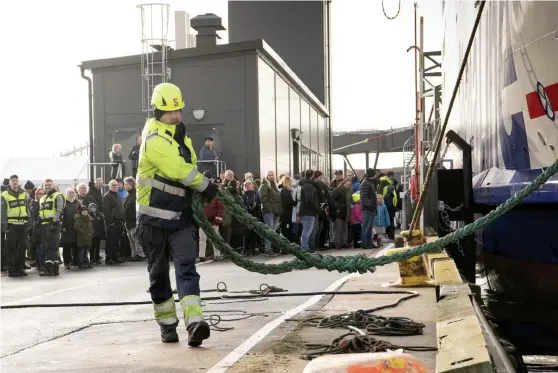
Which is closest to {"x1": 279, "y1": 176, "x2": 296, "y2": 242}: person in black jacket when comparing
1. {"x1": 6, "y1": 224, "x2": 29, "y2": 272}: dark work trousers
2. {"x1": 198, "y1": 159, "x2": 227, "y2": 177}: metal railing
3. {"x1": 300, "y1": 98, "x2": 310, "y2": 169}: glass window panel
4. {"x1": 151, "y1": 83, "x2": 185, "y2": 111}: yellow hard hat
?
{"x1": 198, "y1": 159, "x2": 227, "y2": 177}: metal railing

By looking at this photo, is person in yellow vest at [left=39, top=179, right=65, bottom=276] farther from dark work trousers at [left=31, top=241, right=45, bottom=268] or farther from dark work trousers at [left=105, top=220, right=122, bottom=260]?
dark work trousers at [left=105, top=220, right=122, bottom=260]

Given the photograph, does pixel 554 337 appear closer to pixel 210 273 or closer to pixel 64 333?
pixel 64 333

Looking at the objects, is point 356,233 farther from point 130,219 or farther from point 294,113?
point 294,113

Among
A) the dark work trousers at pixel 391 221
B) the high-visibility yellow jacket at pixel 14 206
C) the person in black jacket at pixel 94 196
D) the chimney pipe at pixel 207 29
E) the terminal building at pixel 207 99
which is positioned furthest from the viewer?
the chimney pipe at pixel 207 29

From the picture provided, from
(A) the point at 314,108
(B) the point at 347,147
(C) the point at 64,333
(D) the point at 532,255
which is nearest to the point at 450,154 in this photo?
(D) the point at 532,255

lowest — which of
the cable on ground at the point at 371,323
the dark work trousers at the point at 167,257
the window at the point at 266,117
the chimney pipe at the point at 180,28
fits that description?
the cable on ground at the point at 371,323

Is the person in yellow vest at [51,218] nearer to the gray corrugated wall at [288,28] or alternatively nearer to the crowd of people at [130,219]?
the crowd of people at [130,219]

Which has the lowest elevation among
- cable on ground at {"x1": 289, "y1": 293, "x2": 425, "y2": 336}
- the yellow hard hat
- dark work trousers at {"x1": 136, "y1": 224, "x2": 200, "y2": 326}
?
cable on ground at {"x1": 289, "y1": 293, "x2": 425, "y2": 336}

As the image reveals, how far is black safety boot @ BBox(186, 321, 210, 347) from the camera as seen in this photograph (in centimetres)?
689

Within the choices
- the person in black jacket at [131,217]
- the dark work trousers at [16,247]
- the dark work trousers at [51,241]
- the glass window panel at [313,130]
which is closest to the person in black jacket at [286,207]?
the person in black jacket at [131,217]

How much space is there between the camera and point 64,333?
8.45m

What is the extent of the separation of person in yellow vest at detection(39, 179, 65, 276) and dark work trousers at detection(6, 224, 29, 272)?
378 mm

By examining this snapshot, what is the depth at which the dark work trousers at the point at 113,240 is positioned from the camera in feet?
65.0

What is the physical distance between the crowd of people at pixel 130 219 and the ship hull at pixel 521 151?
9206 millimetres
